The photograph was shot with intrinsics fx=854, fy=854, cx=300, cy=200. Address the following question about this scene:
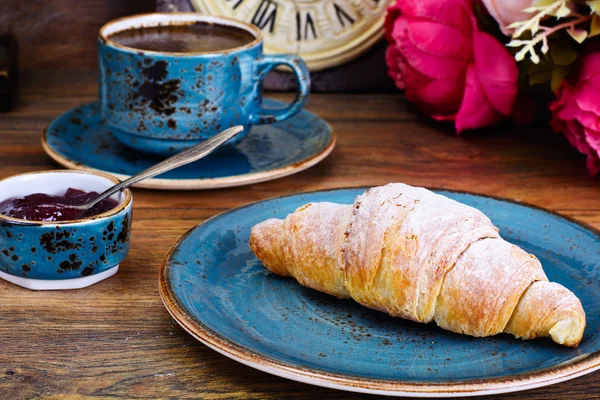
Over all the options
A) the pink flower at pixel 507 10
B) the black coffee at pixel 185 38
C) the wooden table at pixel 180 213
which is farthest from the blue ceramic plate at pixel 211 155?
the pink flower at pixel 507 10

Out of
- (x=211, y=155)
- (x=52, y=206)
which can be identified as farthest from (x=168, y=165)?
(x=211, y=155)

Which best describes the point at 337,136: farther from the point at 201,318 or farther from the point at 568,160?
the point at 201,318

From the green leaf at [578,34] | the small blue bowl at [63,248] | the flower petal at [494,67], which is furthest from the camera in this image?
the flower petal at [494,67]

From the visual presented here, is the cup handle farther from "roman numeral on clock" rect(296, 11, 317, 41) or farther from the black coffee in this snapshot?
"roman numeral on clock" rect(296, 11, 317, 41)

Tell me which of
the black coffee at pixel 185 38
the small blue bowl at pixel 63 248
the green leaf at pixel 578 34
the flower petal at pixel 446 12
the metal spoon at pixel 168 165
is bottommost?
the small blue bowl at pixel 63 248

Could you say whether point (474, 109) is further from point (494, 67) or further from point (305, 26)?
point (305, 26)

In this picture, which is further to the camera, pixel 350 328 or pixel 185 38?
pixel 185 38

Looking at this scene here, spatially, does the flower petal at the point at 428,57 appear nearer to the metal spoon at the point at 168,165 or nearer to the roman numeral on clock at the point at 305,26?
the roman numeral on clock at the point at 305,26
